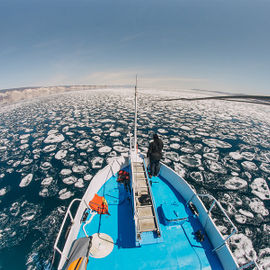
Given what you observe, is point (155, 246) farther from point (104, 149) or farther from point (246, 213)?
point (104, 149)

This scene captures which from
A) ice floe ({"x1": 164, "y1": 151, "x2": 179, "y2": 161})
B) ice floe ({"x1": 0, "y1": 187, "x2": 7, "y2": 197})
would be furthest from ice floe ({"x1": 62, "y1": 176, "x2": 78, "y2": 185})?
ice floe ({"x1": 164, "y1": 151, "x2": 179, "y2": 161})

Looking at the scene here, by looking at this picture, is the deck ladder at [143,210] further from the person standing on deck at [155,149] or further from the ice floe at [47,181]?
the ice floe at [47,181]

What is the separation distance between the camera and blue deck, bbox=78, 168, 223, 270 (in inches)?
108

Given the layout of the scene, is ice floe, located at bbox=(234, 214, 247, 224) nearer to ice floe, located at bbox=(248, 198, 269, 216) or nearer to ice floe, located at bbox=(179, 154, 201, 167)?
ice floe, located at bbox=(248, 198, 269, 216)

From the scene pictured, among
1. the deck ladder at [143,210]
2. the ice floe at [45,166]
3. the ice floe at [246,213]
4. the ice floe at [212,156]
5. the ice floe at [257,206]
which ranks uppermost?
the deck ladder at [143,210]

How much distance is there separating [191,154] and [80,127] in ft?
42.8

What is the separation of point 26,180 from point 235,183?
12335 millimetres

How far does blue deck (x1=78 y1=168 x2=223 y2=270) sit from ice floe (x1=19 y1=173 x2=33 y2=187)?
19.0ft

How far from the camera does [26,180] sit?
685cm

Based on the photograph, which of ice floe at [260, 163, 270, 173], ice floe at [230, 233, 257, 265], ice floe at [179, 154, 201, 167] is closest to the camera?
ice floe at [230, 233, 257, 265]

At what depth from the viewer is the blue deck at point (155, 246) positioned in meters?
2.73

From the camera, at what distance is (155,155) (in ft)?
13.0

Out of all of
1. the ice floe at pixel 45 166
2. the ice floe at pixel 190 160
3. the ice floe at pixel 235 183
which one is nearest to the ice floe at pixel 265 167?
the ice floe at pixel 235 183

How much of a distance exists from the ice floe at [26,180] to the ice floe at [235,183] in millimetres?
11430
